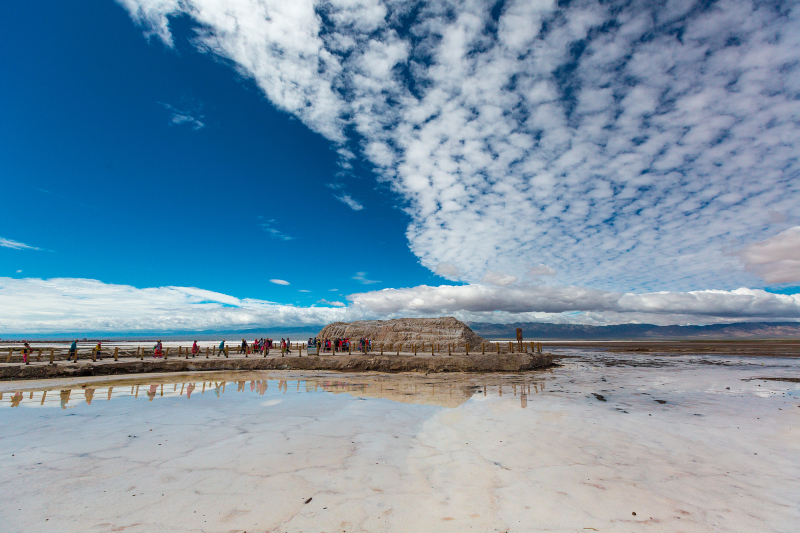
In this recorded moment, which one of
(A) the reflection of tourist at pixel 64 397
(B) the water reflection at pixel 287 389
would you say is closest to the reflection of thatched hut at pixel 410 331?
(B) the water reflection at pixel 287 389

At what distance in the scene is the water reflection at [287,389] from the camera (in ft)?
45.0

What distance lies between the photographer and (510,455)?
7055mm

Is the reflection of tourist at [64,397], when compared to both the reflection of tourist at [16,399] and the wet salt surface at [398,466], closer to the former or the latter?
the wet salt surface at [398,466]

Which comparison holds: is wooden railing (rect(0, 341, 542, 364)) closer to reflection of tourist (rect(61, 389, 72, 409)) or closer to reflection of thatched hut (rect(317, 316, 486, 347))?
reflection of thatched hut (rect(317, 316, 486, 347))

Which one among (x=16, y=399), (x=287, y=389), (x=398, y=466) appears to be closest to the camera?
(x=398, y=466)

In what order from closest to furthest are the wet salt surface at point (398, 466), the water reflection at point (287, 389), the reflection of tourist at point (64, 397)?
1. the wet salt surface at point (398, 466)
2. the reflection of tourist at point (64, 397)
3. the water reflection at point (287, 389)

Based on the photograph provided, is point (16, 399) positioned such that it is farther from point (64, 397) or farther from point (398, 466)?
point (398, 466)

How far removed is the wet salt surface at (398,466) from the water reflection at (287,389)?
80 centimetres

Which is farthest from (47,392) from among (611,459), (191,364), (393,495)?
(611,459)

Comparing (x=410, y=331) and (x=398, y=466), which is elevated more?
(x=410, y=331)

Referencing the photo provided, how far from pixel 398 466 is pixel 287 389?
12.0 metres

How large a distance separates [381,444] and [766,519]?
258 inches

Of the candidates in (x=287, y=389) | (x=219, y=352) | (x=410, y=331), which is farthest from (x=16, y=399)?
(x=410, y=331)

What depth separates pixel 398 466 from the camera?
21.2 feet
